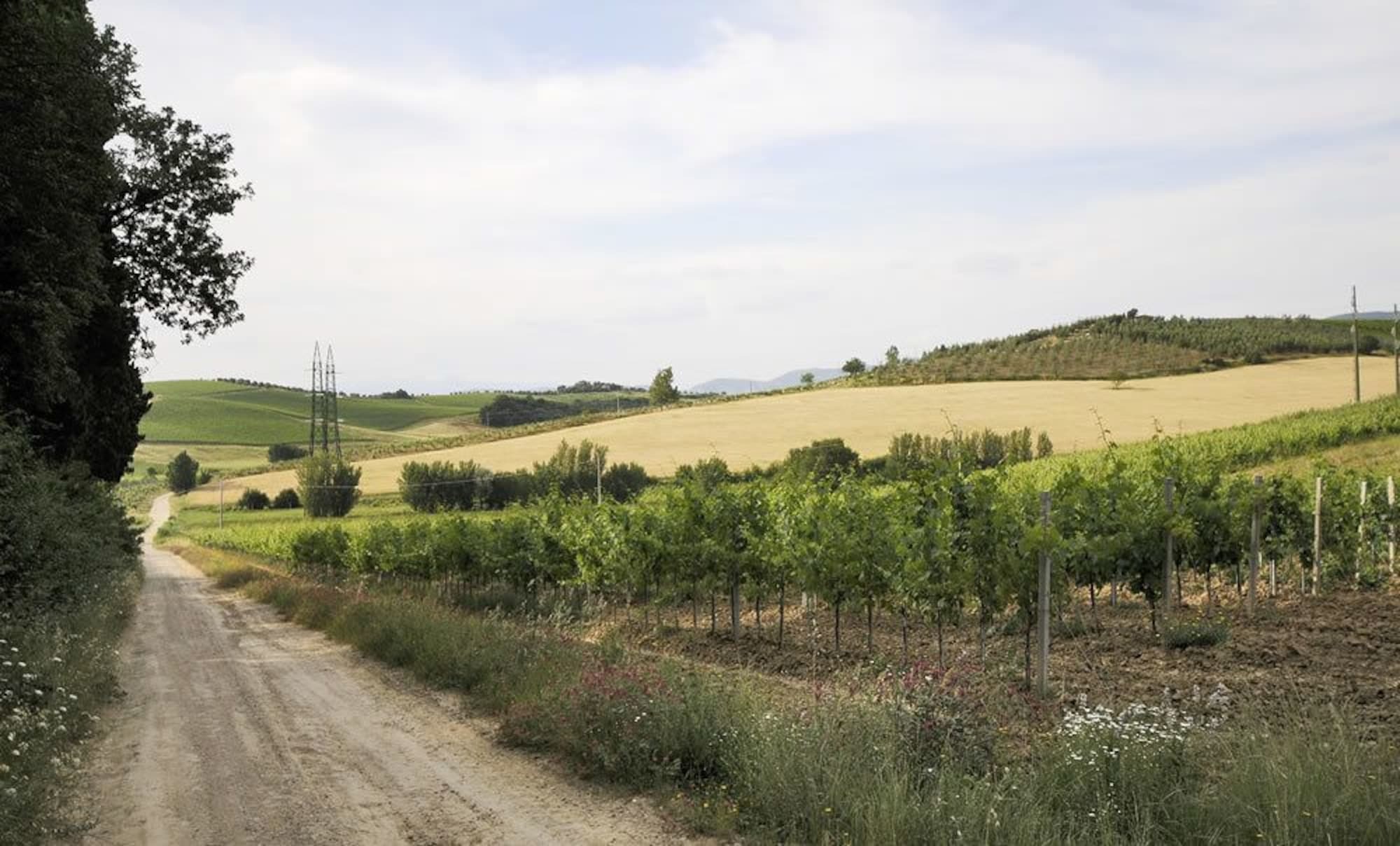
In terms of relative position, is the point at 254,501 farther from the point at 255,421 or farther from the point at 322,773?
the point at 322,773

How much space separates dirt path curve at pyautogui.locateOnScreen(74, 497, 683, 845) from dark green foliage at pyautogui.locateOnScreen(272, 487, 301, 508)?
2686 inches

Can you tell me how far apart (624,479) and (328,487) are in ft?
76.0

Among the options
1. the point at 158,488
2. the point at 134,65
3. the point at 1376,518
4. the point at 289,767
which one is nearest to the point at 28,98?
the point at 134,65

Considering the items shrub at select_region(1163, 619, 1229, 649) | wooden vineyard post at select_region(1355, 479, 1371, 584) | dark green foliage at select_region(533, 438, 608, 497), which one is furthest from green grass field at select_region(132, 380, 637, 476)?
shrub at select_region(1163, 619, 1229, 649)

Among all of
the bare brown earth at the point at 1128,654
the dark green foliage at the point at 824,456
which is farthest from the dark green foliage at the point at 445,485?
the bare brown earth at the point at 1128,654

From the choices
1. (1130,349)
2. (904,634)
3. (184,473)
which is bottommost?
(184,473)

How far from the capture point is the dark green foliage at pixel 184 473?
343 feet

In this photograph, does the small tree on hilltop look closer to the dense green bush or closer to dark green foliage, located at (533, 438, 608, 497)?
dark green foliage, located at (533, 438, 608, 497)

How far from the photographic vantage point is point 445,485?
6006cm

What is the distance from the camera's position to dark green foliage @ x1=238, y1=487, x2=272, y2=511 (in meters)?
79.0

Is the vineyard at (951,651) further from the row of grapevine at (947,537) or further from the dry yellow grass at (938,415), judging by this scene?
the dry yellow grass at (938,415)

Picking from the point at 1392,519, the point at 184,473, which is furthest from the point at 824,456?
the point at 184,473

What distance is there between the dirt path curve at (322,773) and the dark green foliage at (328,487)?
169ft

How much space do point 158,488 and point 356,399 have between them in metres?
51.8
